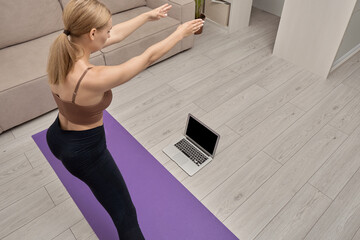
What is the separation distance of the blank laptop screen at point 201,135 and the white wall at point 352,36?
1835 millimetres

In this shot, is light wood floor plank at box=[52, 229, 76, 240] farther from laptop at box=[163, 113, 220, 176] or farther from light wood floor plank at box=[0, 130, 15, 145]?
light wood floor plank at box=[0, 130, 15, 145]

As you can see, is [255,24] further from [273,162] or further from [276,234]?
[276,234]

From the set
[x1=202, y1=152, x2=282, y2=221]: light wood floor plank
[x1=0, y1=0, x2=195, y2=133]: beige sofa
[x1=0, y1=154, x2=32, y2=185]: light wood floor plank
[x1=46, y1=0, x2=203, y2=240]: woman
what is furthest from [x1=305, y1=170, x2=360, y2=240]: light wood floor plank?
[x1=0, y1=0, x2=195, y2=133]: beige sofa

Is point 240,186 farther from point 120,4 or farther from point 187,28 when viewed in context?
point 120,4

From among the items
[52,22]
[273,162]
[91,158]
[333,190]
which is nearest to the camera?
[91,158]

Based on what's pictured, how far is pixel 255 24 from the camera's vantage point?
3951 mm

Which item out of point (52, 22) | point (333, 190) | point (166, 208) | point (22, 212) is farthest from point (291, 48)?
point (22, 212)

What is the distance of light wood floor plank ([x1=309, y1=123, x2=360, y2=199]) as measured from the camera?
2.00 metres

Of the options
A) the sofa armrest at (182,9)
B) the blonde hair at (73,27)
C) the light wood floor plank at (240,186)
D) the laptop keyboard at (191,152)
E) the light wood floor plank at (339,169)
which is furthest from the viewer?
the sofa armrest at (182,9)

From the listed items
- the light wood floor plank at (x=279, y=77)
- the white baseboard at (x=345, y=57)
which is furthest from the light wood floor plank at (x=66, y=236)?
the white baseboard at (x=345, y=57)

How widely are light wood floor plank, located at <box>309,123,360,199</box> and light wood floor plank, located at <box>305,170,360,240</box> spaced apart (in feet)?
0.19

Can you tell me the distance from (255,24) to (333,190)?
2.67 metres

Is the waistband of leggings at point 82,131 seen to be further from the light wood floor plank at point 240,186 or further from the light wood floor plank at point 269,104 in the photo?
the light wood floor plank at point 269,104

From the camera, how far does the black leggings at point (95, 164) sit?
125 cm
